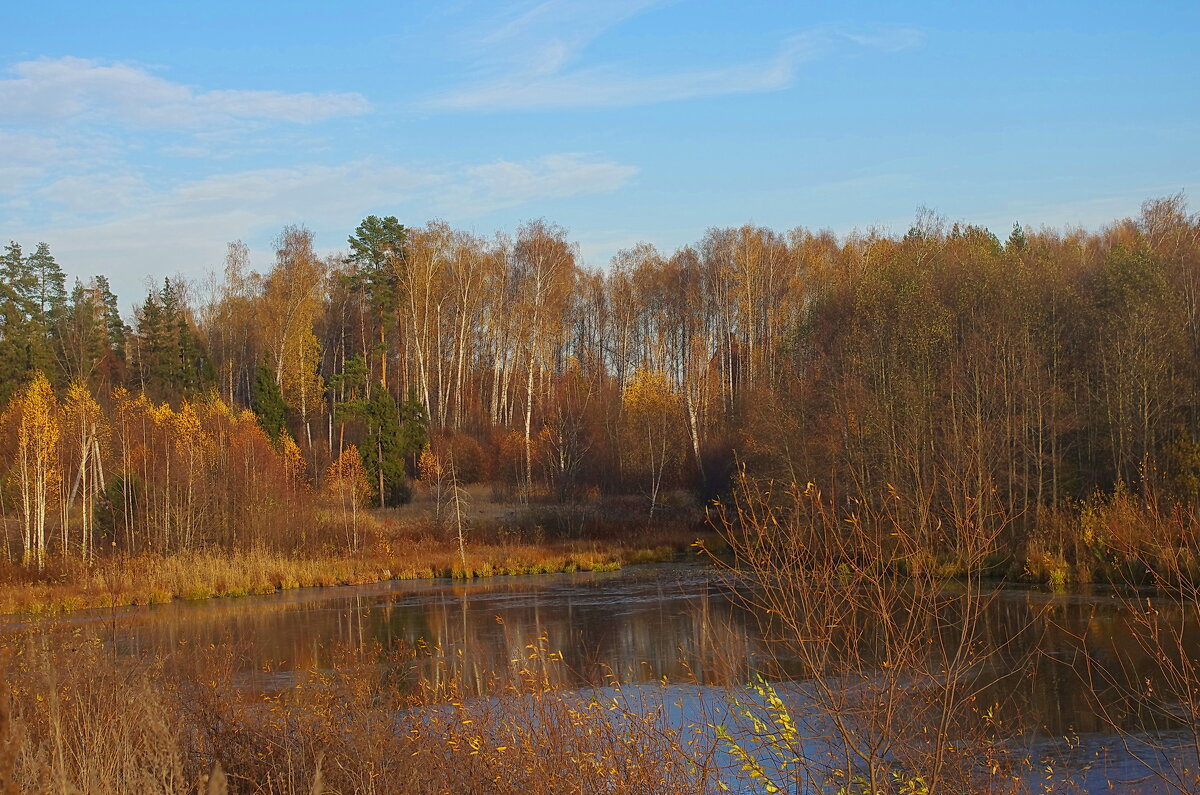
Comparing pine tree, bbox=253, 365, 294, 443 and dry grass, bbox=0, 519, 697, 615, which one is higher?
pine tree, bbox=253, 365, 294, 443

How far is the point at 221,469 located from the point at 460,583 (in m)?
8.82

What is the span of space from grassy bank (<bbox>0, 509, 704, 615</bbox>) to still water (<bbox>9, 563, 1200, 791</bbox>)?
973mm

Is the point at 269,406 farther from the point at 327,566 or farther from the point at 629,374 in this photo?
the point at 629,374

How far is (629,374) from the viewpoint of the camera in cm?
5825

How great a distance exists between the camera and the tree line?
95.7 feet

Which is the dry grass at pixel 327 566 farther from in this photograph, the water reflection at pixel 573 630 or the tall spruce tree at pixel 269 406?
the tall spruce tree at pixel 269 406

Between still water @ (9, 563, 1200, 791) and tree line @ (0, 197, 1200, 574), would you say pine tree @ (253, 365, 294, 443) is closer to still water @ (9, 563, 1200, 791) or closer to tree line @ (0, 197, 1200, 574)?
tree line @ (0, 197, 1200, 574)

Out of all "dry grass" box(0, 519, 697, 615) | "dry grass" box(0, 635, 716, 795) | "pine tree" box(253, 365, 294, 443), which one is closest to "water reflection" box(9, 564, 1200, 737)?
"dry grass" box(0, 519, 697, 615)

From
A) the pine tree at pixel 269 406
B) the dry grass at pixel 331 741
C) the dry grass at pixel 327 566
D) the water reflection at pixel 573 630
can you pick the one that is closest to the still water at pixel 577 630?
the water reflection at pixel 573 630

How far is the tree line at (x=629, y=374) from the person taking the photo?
29156 mm

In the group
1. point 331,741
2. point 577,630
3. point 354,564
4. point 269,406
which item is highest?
point 269,406

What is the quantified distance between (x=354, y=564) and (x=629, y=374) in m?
28.6

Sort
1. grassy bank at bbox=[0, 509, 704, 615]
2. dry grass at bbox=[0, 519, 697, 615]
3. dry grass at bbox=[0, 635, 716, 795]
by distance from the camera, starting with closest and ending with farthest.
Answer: dry grass at bbox=[0, 635, 716, 795] → dry grass at bbox=[0, 519, 697, 615] → grassy bank at bbox=[0, 509, 704, 615]

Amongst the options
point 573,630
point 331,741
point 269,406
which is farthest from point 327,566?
point 331,741
